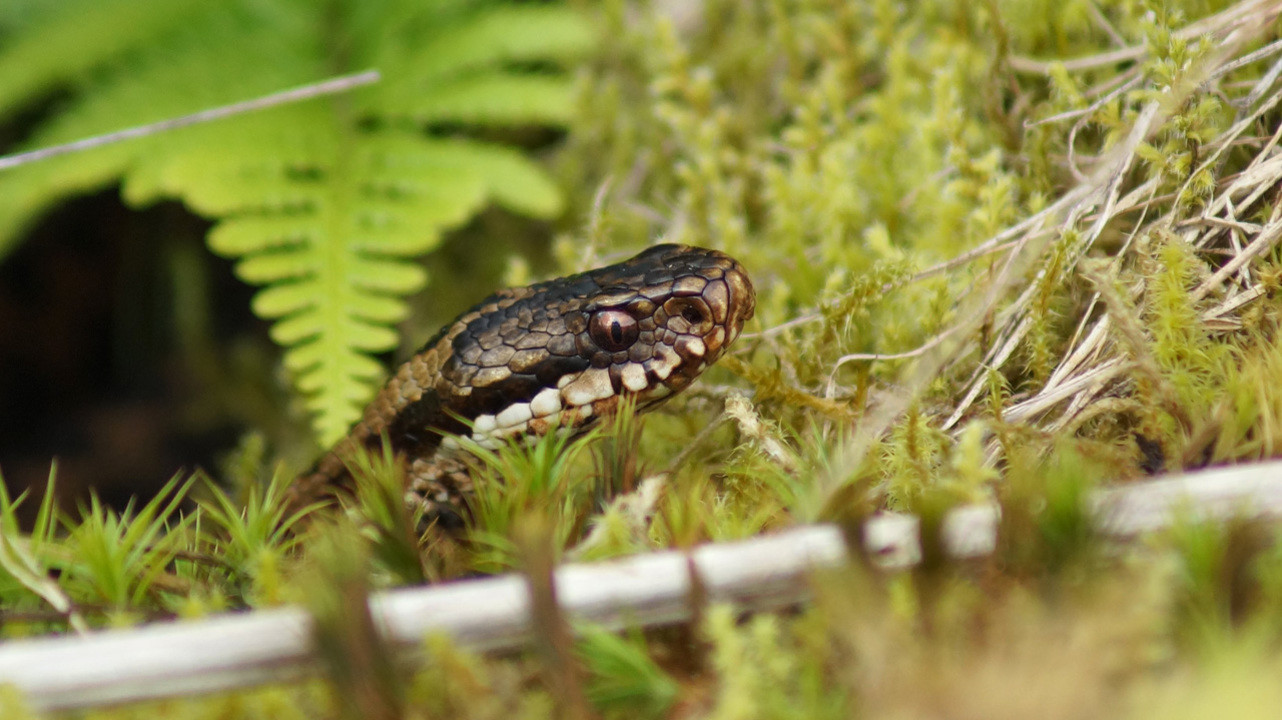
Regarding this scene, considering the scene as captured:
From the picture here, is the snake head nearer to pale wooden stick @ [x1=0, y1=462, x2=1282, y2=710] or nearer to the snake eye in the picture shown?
the snake eye

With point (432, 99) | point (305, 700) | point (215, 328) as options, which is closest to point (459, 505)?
point (305, 700)

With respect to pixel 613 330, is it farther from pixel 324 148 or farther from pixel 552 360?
pixel 324 148

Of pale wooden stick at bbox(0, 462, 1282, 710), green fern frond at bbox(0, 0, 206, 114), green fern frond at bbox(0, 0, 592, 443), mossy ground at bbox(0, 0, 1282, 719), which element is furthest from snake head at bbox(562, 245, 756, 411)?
green fern frond at bbox(0, 0, 206, 114)

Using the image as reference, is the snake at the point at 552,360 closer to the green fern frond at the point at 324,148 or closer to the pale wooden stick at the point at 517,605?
the green fern frond at the point at 324,148

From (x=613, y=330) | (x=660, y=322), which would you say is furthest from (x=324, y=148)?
(x=660, y=322)

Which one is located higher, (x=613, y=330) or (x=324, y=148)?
(x=324, y=148)

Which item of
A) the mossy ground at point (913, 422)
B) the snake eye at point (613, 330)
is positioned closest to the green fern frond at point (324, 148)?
the mossy ground at point (913, 422)
